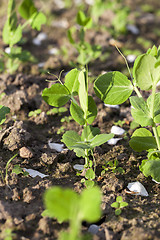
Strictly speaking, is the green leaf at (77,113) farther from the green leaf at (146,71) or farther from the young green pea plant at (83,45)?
the young green pea plant at (83,45)

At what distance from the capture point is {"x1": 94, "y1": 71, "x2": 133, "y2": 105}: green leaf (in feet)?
5.11

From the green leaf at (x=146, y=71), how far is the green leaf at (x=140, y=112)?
0.09m

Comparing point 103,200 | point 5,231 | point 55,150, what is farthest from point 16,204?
point 55,150

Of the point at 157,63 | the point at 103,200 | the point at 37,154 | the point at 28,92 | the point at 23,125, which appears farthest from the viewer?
the point at 28,92

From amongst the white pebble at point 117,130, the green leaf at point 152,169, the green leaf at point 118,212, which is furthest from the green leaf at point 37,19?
the green leaf at point 118,212

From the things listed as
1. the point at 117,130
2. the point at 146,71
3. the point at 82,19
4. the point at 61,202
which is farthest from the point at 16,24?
the point at 61,202

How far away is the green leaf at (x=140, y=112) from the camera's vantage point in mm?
1505

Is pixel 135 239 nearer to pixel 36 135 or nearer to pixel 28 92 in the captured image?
pixel 36 135

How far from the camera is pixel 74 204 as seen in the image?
3.14 feet

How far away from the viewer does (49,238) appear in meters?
1.25

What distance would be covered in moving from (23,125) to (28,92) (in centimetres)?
43

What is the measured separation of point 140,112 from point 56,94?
17.0 inches

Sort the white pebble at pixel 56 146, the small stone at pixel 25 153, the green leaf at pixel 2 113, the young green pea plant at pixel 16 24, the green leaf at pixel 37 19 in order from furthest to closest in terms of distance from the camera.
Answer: the green leaf at pixel 37 19, the young green pea plant at pixel 16 24, the white pebble at pixel 56 146, the small stone at pixel 25 153, the green leaf at pixel 2 113

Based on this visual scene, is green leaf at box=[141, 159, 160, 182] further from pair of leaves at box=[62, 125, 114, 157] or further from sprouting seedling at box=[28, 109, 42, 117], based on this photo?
sprouting seedling at box=[28, 109, 42, 117]
